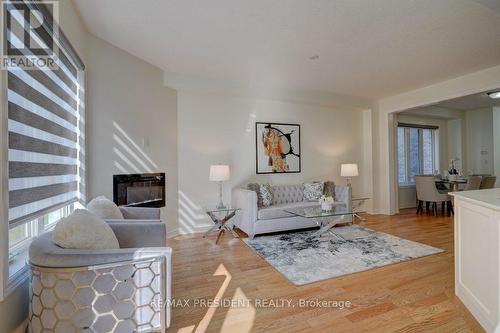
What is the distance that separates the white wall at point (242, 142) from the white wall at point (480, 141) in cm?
361

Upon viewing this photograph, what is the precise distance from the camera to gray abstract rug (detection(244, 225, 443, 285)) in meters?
2.72

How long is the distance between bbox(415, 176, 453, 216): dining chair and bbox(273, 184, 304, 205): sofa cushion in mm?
3018

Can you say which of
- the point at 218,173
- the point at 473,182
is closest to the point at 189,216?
the point at 218,173

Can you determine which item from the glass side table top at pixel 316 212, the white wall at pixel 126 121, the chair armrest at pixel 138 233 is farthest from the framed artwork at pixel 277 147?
the chair armrest at pixel 138 233

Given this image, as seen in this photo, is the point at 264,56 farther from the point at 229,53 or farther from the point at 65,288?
the point at 65,288

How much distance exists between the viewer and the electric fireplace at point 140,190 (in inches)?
127

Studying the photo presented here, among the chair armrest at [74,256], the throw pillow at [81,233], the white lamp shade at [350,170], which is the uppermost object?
the white lamp shade at [350,170]

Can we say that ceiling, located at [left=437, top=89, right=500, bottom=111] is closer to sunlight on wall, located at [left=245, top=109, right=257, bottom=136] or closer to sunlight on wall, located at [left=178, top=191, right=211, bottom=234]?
sunlight on wall, located at [left=245, top=109, right=257, bottom=136]

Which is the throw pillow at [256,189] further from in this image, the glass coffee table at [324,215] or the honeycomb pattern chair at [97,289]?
the honeycomb pattern chair at [97,289]

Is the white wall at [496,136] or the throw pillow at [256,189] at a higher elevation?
the white wall at [496,136]

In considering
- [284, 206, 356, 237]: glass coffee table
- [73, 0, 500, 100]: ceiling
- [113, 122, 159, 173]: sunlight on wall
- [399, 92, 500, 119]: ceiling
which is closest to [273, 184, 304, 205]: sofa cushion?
[284, 206, 356, 237]: glass coffee table

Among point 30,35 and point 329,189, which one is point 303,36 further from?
point 329,189

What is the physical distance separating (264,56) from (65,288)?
3329 mm

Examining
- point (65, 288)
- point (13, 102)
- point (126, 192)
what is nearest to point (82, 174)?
point (126, 192)
